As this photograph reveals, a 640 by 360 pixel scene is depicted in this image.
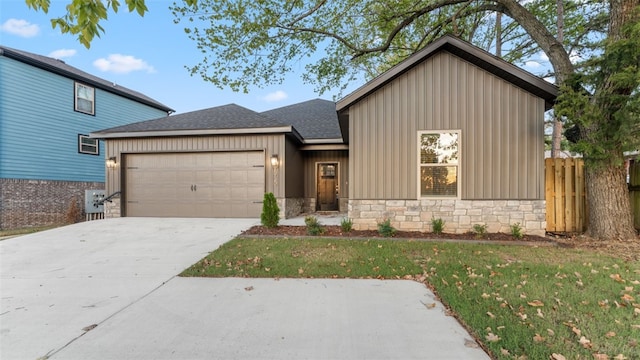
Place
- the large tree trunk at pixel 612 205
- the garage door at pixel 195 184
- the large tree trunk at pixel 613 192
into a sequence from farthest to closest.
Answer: the garage door at pixel 195 184
the large tree trunk at pixel 612 205
the large tree trunk at pixel 613 192

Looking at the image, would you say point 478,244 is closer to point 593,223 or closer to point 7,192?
point 593,223

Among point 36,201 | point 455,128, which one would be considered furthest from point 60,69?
point 455,128

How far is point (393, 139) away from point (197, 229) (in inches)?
211

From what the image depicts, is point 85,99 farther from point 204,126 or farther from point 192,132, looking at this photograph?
point 204,126

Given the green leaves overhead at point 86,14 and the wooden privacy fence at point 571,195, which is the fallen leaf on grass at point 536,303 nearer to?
the wooden privacy fence at point 571,195

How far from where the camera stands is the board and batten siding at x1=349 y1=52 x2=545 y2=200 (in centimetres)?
600

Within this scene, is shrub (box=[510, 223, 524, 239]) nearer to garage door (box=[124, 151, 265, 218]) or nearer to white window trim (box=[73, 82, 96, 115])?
garage door (box=[124, 151, 265, 218])

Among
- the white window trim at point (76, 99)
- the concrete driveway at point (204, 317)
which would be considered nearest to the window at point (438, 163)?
the concrete driveway at point (204, 317)

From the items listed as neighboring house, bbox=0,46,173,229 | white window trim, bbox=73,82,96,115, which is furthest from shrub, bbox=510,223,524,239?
white window trim, bbox=73,82,96,115

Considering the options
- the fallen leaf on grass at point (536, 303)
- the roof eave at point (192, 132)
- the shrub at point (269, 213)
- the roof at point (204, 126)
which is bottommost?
the fallen leaf on grass at point (536, 303)

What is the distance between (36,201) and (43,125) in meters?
3.06

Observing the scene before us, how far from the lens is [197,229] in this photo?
7.12 metres

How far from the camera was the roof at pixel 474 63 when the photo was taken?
18.4 feet

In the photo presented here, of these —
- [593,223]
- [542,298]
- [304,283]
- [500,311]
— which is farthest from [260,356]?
[593,223]
